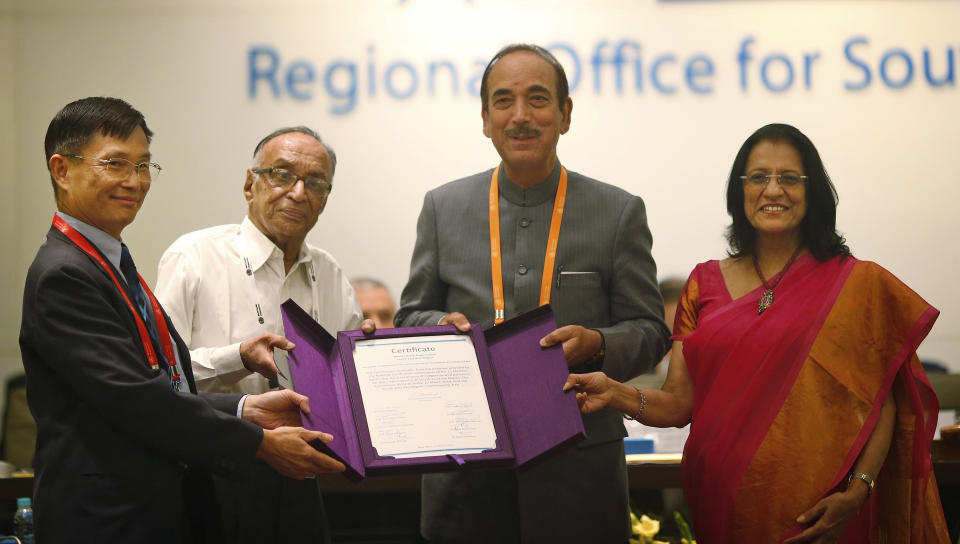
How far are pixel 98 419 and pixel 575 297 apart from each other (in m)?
1.20

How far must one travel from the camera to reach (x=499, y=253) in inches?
96.7

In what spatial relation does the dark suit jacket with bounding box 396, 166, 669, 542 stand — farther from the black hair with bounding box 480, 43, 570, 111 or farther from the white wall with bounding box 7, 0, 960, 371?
the white wall with bounding box 7, 0, 960, 371

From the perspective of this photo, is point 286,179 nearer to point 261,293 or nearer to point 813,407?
point 261,293

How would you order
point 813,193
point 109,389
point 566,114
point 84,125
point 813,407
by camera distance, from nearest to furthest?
point 109,389 → point 84,125 → point 813,407 → point 813,193 → point 566,114

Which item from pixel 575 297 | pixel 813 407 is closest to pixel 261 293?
pixel 575 297

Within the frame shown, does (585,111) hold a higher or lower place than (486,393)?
higher

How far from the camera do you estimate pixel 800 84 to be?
540 centimetres

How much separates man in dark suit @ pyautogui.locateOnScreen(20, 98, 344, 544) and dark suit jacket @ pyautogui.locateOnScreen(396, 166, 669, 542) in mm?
500

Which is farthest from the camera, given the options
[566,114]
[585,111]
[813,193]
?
[585,111]

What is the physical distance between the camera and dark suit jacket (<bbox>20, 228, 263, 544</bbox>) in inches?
74.5

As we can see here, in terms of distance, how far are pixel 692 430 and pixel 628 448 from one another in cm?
117

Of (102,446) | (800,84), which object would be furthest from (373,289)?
(102,446)

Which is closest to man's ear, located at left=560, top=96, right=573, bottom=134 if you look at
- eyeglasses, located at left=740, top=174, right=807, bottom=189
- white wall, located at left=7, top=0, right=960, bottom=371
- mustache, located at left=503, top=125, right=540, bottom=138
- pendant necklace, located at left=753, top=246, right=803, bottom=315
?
mustache, located at left=503, top=125, right=540, bottom=138

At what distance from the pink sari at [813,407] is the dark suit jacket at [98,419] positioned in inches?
50.7
